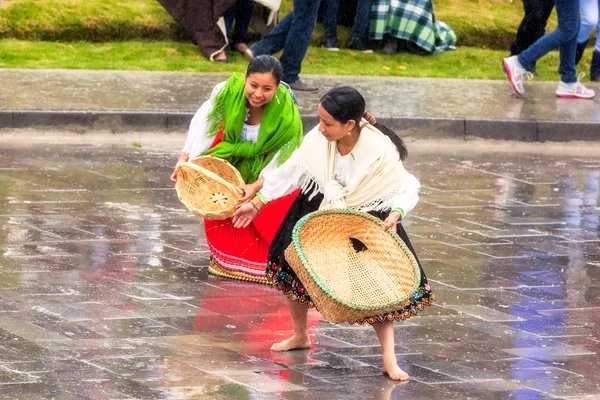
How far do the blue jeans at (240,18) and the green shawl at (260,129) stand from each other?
7.51 meters

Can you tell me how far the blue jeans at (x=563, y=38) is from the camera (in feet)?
41.5

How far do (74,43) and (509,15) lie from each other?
592 centimetres

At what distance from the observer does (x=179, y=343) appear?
18.4 ft

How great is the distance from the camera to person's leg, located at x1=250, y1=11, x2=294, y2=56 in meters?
12.9

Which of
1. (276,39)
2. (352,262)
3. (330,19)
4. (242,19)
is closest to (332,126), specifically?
(352,262)

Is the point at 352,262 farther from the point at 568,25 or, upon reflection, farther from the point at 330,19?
the point at 330,19

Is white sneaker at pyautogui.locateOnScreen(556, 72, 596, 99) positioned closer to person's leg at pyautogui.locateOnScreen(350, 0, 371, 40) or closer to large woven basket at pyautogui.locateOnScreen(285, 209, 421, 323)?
person's leg at pyautogui.locateOnScreen(350, 0, 371, 40)

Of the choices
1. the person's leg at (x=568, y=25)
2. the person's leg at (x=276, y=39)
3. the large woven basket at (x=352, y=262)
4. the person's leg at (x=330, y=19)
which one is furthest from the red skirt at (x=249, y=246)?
the person's leg at (x=330, y=19)

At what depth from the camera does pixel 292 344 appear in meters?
5.57

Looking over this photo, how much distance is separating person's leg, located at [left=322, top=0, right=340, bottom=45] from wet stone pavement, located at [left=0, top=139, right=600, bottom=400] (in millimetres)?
5524

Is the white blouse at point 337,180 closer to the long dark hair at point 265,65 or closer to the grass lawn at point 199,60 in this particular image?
the long dark hair at point 265,65

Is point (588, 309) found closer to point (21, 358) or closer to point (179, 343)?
point (179, 343)

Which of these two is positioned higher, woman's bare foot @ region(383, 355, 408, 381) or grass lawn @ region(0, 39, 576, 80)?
woman's bare foot @ region(383, 355, 408, 381)

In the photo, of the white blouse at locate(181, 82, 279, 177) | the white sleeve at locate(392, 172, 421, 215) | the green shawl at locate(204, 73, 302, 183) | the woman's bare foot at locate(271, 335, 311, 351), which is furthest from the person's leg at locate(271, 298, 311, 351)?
the white blouse at locate(181, 82, 279, 177)
